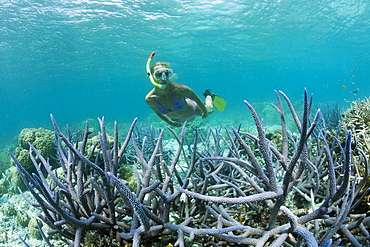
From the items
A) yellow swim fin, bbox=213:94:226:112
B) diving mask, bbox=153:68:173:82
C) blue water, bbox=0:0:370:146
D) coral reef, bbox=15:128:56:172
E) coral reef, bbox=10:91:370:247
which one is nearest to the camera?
coral reef, bbox=10:91:370:247

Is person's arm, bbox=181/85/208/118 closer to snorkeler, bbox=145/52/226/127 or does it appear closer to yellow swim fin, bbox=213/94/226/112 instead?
snorkeler, bbox=145/52/226/127

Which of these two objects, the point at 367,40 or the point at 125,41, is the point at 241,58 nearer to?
the point at 367,40

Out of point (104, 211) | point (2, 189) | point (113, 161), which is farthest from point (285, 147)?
point (2, 189)

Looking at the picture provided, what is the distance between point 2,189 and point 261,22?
2589cm

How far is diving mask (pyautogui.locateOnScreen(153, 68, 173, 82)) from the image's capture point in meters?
4.02

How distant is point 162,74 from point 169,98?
27.5 inches

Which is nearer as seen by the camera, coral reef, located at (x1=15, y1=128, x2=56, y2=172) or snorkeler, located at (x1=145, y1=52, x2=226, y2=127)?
snorkeler, located at (x1=145, y1=52, x2=226, y2=127)

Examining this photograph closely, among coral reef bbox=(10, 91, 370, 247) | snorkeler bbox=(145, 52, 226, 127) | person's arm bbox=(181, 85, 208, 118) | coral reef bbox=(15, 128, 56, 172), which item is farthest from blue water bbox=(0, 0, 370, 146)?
coral reef bbox=(10, 91, 370, 247)

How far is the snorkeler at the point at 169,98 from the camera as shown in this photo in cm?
409

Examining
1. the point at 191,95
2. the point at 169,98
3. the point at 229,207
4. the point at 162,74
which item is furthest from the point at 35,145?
the point at 229,207

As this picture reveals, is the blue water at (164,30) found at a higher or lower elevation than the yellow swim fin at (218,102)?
higher

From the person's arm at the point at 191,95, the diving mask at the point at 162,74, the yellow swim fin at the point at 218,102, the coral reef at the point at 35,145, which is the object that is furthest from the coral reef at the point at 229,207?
the coral reef at the point at 35,145

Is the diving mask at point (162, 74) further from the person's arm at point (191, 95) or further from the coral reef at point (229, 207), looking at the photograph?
the coral reef at point (229, 207)

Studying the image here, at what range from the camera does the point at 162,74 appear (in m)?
4.05
